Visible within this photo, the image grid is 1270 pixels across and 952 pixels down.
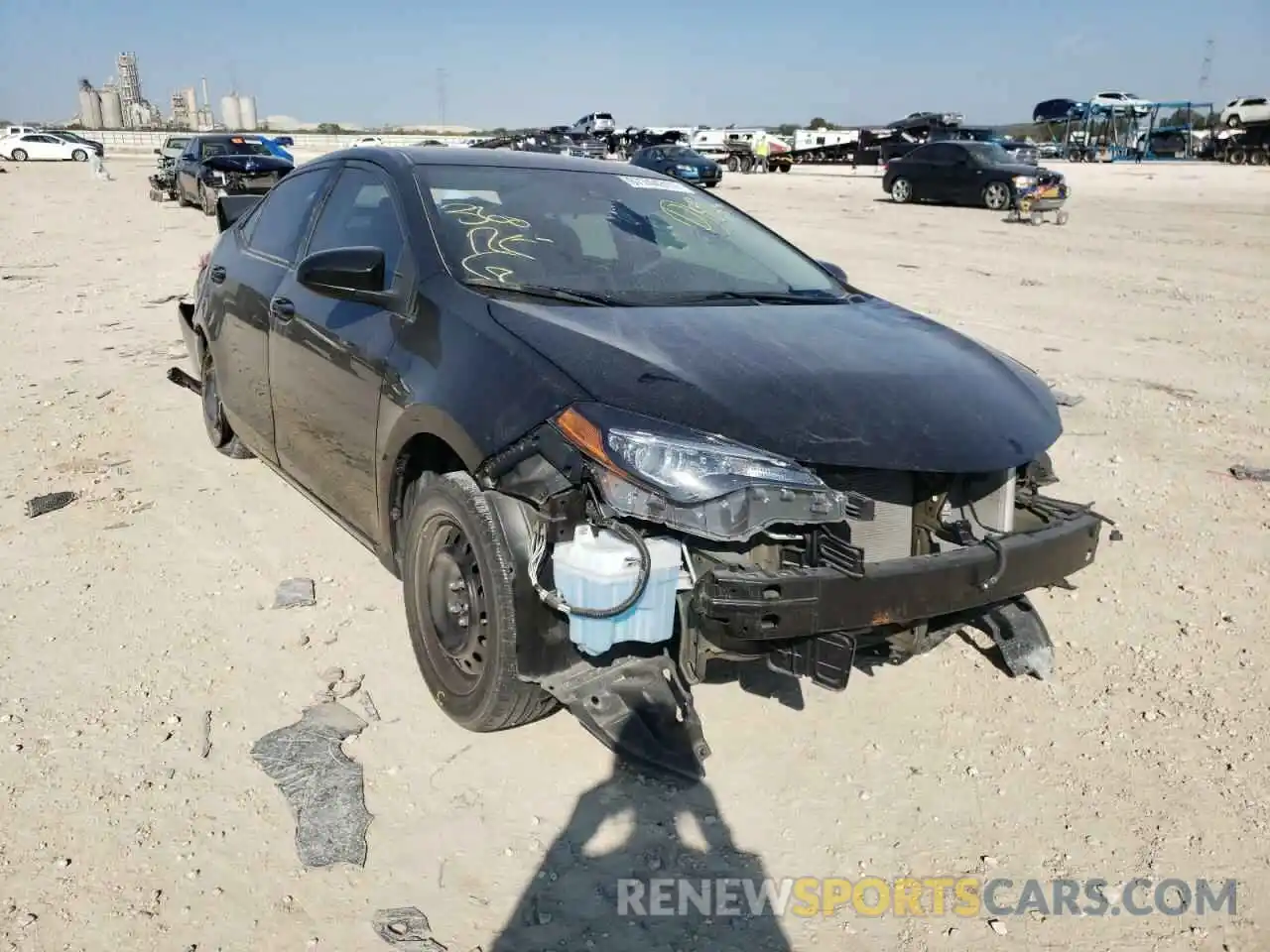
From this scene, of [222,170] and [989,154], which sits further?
[989,154]

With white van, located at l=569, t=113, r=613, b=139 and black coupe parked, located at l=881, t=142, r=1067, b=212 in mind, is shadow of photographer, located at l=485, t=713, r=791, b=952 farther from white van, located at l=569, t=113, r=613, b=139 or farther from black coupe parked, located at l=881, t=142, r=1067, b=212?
white van, located at l=569, t=113, r=613, b=139

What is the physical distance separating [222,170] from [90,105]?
9482 cm

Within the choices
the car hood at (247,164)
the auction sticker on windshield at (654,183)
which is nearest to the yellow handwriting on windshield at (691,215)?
the auction sticker on windshield at (654,183)

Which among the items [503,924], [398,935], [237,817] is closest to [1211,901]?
[503,924]

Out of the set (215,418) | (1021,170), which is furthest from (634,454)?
(1021,170)

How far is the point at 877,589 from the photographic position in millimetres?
2492

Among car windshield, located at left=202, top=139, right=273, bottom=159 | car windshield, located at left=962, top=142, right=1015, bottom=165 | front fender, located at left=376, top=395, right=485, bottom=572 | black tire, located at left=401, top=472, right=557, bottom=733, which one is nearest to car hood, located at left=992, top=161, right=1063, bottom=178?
car windshield, located at left=962, top=142, right=1015, bottom=165

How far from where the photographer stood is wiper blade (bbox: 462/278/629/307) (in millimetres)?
3116

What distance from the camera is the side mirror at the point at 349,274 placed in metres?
3.18

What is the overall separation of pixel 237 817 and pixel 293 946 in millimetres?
525

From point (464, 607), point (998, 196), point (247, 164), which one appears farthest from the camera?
point (998, 196)

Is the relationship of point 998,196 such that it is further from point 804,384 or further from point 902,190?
point 804,384

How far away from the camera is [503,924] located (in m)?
2.32

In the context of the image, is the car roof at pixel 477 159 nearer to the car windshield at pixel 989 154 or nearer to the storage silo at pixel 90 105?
the car windshield at pixel 989 154
